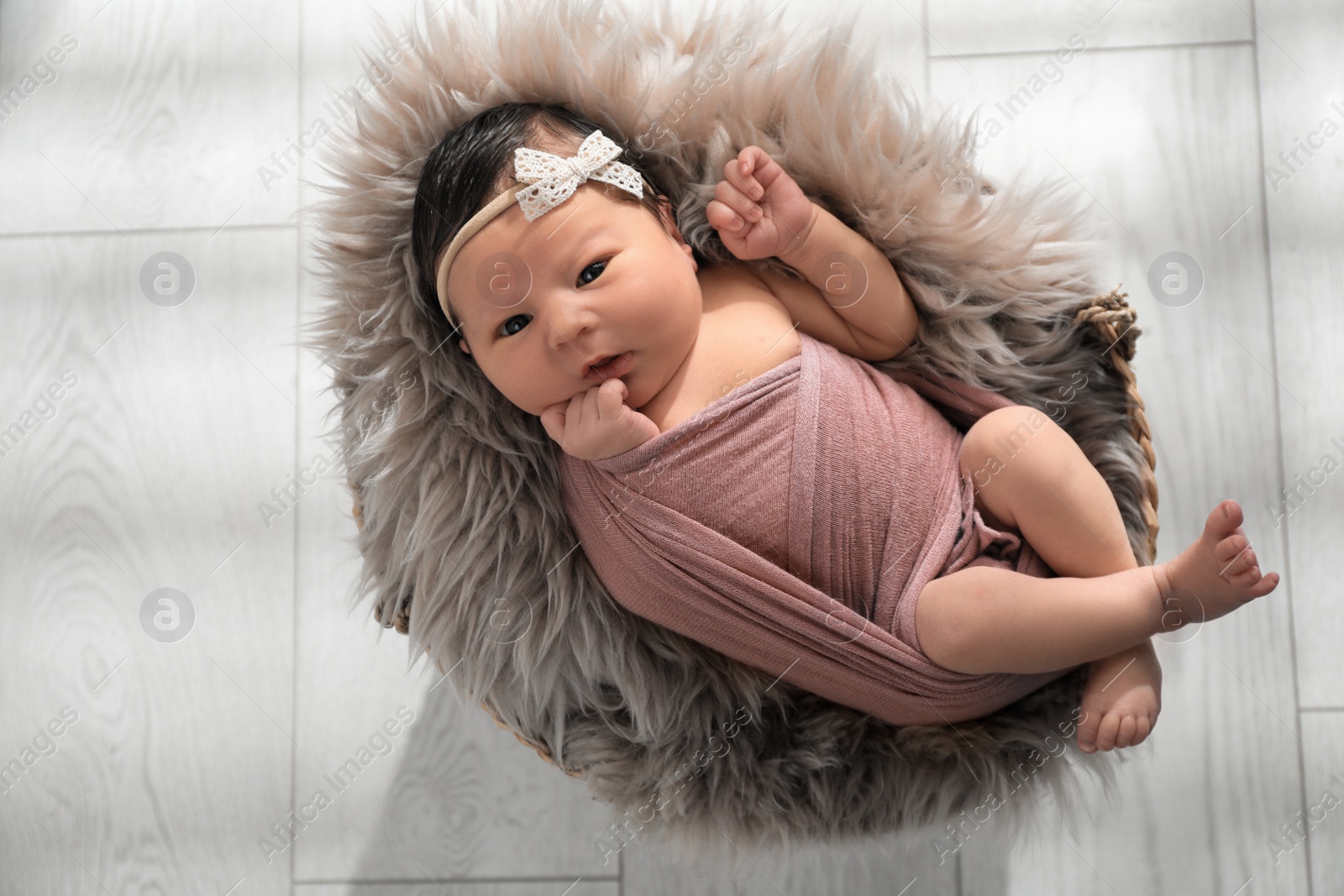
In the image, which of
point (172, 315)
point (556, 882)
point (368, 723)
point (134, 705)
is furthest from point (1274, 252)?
point (134, 705)

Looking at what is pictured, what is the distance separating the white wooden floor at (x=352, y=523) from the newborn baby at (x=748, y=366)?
1.49ft

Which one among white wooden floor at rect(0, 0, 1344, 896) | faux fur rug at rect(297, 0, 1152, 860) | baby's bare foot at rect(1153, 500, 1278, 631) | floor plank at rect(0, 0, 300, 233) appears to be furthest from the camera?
floor plank at rect(0, 0, 300, 233)

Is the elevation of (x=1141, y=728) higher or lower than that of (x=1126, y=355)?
lower

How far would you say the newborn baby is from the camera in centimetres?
94

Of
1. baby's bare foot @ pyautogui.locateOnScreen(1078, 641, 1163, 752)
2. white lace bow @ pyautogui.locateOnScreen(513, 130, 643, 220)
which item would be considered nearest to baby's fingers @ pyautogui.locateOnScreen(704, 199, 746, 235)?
white lace bow @ pyautogui.locateOnScreen(513, 130, 643, 220)

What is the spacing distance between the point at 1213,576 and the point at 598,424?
63 centimetres

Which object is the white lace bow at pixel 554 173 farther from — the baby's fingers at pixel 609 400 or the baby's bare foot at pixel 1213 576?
the baby's bare foot at pixel 1213 576

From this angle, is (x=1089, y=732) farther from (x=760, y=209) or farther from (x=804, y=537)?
(x=760, y=209)

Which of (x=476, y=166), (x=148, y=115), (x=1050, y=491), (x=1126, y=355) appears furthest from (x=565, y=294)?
(x=148, y=115)

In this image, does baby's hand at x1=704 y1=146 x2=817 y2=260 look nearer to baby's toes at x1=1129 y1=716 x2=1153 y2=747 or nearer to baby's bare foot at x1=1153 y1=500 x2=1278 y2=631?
baby's bare foot at x1=1153 y1=500 x2=1278 y2=631

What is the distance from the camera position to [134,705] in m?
1.42

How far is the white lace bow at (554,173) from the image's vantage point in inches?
36.5

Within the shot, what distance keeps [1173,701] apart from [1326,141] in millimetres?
861

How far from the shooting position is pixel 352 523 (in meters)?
1.46
